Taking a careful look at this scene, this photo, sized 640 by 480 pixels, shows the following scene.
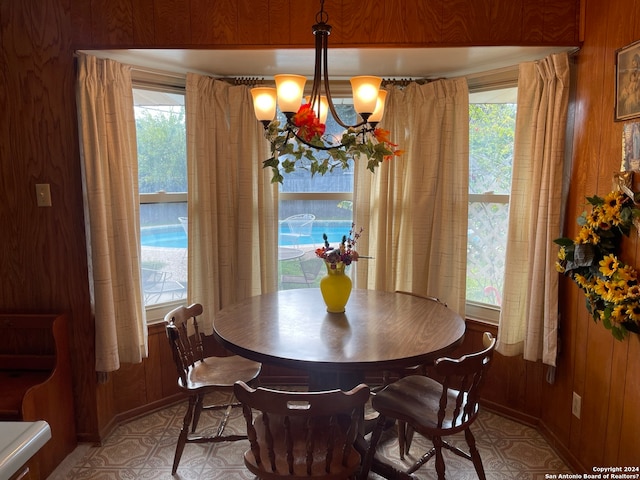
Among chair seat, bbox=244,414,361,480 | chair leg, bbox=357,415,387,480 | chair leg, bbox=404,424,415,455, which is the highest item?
chair seat, bbox=244,414,361,480

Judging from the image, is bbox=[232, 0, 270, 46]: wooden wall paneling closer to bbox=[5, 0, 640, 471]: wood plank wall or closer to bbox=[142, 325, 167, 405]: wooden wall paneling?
bbox=[5, 0, 640, 471]: wood plank wall

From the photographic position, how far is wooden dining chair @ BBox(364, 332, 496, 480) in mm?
1721

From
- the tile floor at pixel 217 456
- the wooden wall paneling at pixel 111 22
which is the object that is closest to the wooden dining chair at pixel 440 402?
the tile floor at pixel 217 456

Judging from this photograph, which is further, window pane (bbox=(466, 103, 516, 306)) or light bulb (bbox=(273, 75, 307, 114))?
window pane (bbox=(466, 103, 516, 306))

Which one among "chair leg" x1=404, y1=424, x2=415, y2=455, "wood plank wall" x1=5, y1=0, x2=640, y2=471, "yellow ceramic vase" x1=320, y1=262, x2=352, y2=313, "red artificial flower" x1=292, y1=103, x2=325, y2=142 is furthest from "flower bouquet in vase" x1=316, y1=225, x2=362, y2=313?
"wood plank wall" x1=5, y1=0, x2=640, y2=471

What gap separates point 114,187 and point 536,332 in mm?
2443

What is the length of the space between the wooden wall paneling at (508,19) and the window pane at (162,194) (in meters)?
1.93

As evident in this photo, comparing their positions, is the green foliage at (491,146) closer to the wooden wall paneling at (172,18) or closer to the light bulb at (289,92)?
the light bulb at (289,92)

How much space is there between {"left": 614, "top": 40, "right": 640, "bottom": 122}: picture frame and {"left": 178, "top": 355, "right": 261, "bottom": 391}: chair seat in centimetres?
205

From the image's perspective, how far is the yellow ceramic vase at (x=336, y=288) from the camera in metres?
2.18

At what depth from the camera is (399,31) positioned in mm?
2318

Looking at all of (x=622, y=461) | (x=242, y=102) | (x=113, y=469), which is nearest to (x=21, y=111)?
(x=242, y=102)

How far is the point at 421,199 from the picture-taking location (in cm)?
293

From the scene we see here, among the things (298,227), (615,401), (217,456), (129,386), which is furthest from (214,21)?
(615,401)
